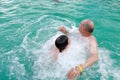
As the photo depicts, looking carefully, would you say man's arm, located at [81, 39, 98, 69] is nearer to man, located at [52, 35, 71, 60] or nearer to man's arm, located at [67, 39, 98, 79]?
man's arm, located at [67, 39, 98, 79]

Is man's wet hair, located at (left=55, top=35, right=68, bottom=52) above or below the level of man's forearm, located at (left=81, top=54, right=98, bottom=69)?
above

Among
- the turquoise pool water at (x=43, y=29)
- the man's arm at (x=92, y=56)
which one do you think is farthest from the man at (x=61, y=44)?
the turquoise pool water at (x=43, y=29)

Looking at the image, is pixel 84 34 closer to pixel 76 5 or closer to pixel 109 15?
pixel 109 15

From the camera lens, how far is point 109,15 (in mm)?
10281

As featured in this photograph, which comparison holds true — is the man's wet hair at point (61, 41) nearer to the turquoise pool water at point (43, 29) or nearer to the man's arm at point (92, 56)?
the man's arm at point (92, 56)

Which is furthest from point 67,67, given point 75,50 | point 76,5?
point 76,5

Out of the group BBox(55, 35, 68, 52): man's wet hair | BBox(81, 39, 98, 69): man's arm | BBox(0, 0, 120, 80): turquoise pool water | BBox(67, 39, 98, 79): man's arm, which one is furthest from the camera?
BBox(0, 0, 120, 80): turquoise pool water

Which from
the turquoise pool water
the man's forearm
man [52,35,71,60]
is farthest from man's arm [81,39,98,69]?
the turquoise pool water

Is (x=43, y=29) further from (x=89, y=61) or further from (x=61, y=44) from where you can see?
(x=89, y=61)

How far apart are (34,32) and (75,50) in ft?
9.86

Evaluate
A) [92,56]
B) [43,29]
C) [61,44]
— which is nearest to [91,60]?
[92,56]

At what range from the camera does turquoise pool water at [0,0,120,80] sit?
19.2 feet

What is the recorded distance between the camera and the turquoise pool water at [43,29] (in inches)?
230

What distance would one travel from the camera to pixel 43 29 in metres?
8.25
